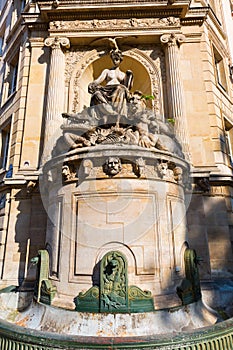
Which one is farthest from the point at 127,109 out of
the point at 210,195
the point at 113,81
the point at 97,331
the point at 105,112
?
the point at 97,331

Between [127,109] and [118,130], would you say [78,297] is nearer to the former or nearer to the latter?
[118,130]

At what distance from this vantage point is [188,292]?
5559 millimetres

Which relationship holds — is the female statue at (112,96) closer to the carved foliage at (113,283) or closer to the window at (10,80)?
the carved foliage at (113,283)

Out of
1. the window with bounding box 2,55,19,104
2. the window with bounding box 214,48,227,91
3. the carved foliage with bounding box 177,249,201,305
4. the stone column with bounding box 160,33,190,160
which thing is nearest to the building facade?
the stone column with bounding box 160,33,190,160

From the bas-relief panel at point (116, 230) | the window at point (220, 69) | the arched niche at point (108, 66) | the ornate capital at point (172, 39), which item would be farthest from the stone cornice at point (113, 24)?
the bas-relief panel at point (116, 230)

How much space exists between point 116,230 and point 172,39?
776 centimetres

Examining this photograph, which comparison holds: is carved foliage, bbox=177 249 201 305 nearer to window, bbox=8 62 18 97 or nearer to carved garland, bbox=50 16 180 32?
carved garland, bbox=50 16 180 32

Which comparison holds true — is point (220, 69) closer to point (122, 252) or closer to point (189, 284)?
point (189, 284)

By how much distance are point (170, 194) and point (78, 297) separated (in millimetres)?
2866

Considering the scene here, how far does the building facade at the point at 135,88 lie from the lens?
8172 millimetres

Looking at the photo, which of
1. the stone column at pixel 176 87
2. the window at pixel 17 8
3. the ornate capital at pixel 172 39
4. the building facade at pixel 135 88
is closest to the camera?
the building facade at pixel 135 88

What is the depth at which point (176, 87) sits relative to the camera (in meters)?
9.39

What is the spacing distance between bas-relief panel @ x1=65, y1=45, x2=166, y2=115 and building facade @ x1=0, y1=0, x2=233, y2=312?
0.12 ft

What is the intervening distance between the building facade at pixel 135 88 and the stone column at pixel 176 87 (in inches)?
1.4
